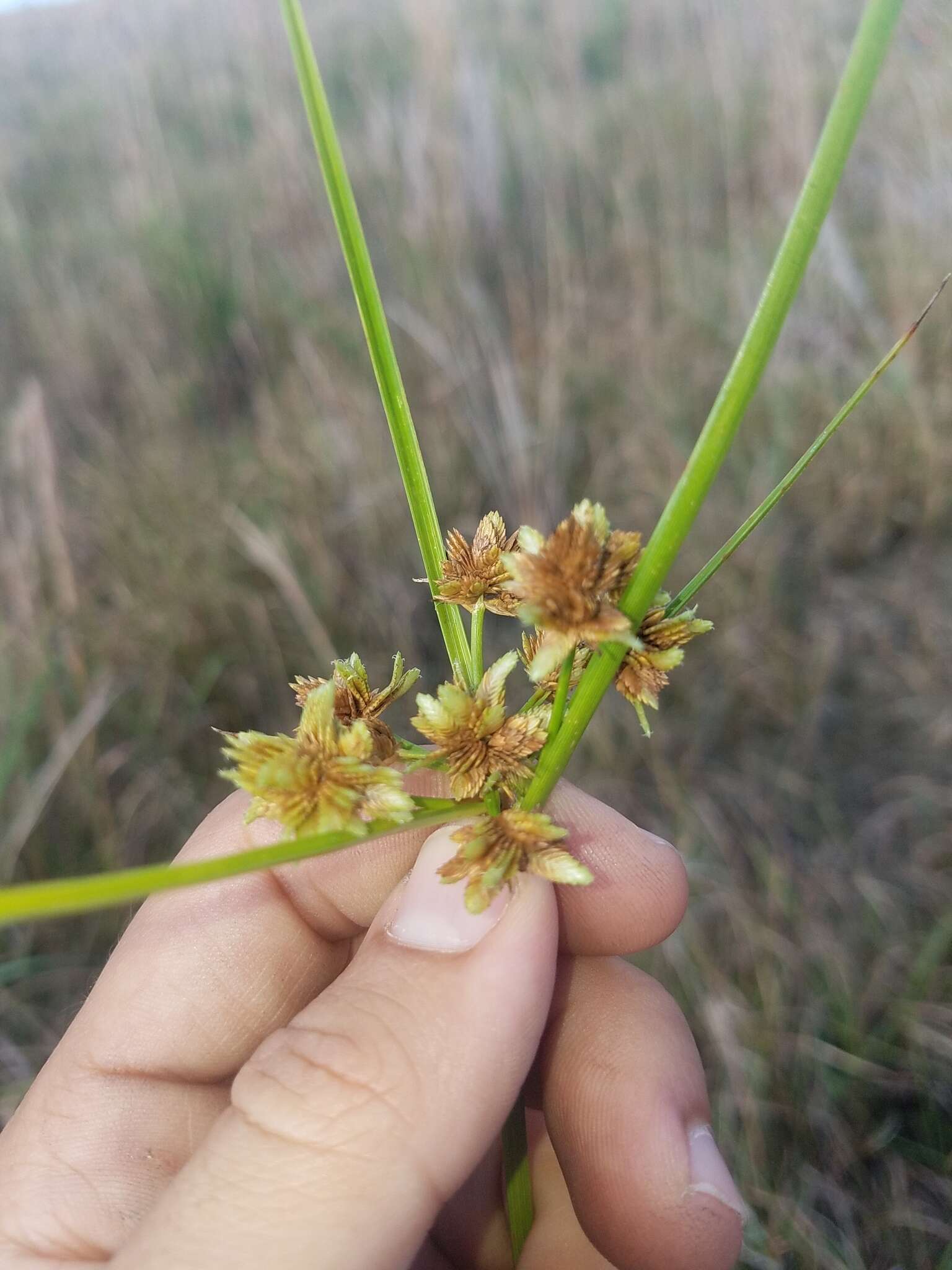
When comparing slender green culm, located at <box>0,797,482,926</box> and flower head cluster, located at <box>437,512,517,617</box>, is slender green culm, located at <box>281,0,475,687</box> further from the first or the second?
slender green culm, located at <box>0,797,482,926</box>

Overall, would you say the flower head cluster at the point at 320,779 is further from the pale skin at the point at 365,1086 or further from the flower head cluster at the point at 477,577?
the pale skin at the point at 365,1086

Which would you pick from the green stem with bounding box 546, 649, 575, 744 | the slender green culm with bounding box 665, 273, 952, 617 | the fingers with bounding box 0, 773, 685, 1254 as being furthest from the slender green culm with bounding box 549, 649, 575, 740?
the fingers with bounding box 0, 773, 685, 1254

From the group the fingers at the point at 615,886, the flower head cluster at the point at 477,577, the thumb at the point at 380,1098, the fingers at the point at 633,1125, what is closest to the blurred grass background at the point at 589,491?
the fingers at the point at 633,1125

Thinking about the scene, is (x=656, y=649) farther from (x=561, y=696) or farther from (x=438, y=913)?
(x=438, y=913)

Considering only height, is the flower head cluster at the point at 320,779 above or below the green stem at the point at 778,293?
below

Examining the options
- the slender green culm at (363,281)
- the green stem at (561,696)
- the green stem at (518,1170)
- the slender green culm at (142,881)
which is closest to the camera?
the slender green culm at (142,881)
